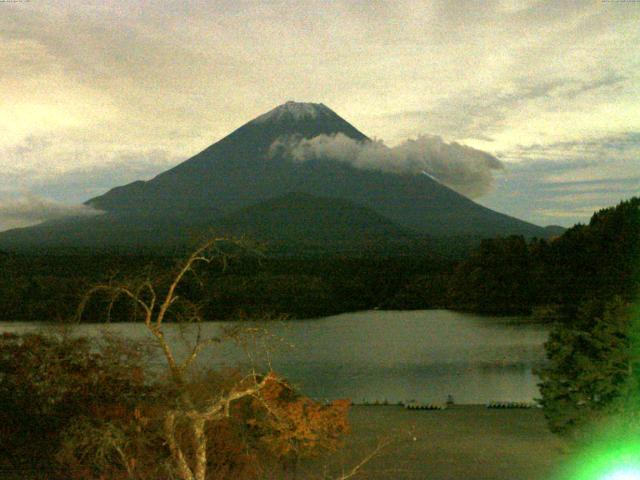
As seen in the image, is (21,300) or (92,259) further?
(92,259)

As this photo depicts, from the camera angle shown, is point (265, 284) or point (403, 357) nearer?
point (403, 357)

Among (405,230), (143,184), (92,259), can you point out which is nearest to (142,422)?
(92,259)

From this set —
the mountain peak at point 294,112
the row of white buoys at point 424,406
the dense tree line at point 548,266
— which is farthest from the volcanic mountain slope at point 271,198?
the row of white buoys at point 424,406

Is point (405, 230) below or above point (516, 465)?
above

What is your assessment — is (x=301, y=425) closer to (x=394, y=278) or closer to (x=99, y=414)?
(x=99, y=414)

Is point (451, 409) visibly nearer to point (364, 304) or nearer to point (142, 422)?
point (142, 422)

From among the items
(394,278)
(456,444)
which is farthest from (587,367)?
(394,278)

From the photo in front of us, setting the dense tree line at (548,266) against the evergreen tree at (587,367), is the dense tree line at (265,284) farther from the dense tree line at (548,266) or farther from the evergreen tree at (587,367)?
the evergreen tree at (587,367)
